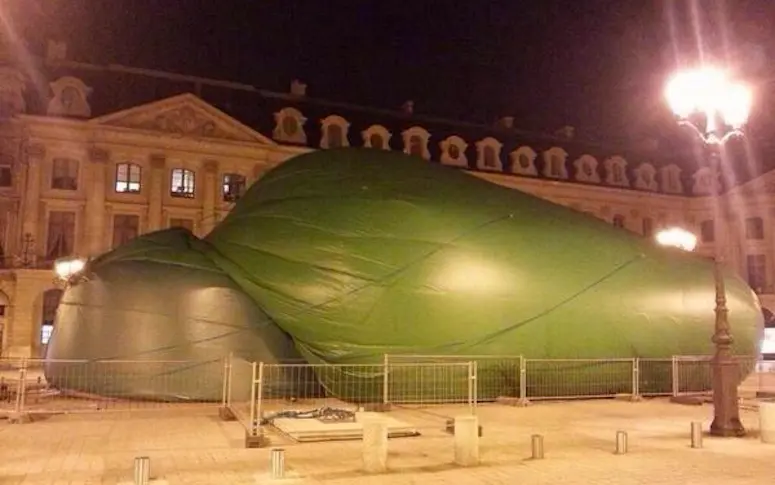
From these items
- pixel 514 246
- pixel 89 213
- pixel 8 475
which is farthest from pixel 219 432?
pixel 89 213

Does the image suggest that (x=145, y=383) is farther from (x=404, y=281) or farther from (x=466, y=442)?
(x=466, y=442)

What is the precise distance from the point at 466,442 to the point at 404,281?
23.2 ft

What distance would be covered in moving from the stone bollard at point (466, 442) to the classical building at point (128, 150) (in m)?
30.6

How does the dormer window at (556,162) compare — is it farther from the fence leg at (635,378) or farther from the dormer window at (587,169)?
the fence leg at (635,378)

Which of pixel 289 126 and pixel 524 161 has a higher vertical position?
pixel 289 126

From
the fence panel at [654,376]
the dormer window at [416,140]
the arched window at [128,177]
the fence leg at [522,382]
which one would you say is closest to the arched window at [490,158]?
the dormer window at [416,140]

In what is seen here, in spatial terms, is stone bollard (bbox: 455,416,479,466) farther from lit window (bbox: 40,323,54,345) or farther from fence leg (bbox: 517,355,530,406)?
lit window (bbox: 40,323,54,345)

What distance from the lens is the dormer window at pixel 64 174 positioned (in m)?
43.0

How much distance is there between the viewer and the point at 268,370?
17.9 metres

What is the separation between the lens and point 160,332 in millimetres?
17156

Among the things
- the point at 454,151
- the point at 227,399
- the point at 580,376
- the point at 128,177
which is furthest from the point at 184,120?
the point at 580,376

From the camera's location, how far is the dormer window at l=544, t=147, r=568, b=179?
57.6 m

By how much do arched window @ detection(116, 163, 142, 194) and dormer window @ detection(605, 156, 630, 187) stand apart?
121ft

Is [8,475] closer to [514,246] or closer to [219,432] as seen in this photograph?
[219,432]
